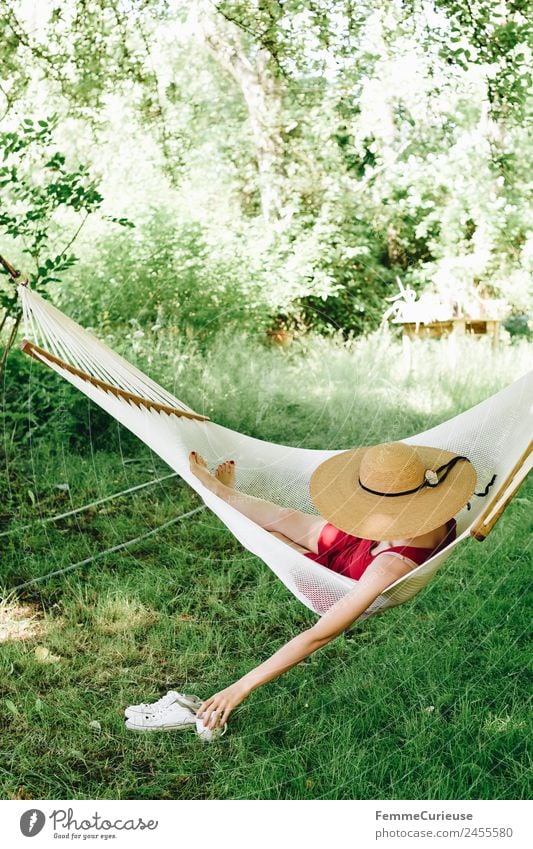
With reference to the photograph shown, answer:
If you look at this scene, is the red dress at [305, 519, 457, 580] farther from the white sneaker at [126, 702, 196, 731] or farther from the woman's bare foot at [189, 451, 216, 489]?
the white sneaker at [126, 702, 196, 731]

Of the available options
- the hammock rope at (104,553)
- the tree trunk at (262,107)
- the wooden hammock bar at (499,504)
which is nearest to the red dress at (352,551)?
the wooden hammock bar at (499,504)

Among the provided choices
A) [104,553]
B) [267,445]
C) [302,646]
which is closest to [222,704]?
[302,646]

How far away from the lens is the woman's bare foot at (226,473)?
2.11 m

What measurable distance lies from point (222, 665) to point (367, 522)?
0.61 m

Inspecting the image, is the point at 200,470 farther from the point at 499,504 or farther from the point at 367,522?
the point at 499,504

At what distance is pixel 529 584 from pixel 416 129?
395 centimetres

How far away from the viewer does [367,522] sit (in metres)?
1.75

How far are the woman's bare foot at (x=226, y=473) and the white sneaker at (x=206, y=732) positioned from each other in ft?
2.05

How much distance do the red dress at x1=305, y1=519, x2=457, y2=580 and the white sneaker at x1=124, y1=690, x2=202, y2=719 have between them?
42cm

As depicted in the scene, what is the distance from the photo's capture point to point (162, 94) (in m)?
5.71

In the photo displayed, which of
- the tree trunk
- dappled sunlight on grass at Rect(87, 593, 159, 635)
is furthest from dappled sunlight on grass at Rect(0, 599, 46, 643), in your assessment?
the tree trunk

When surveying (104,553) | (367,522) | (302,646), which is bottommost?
(104,553)

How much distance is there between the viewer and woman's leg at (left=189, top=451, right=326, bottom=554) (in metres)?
2.07
